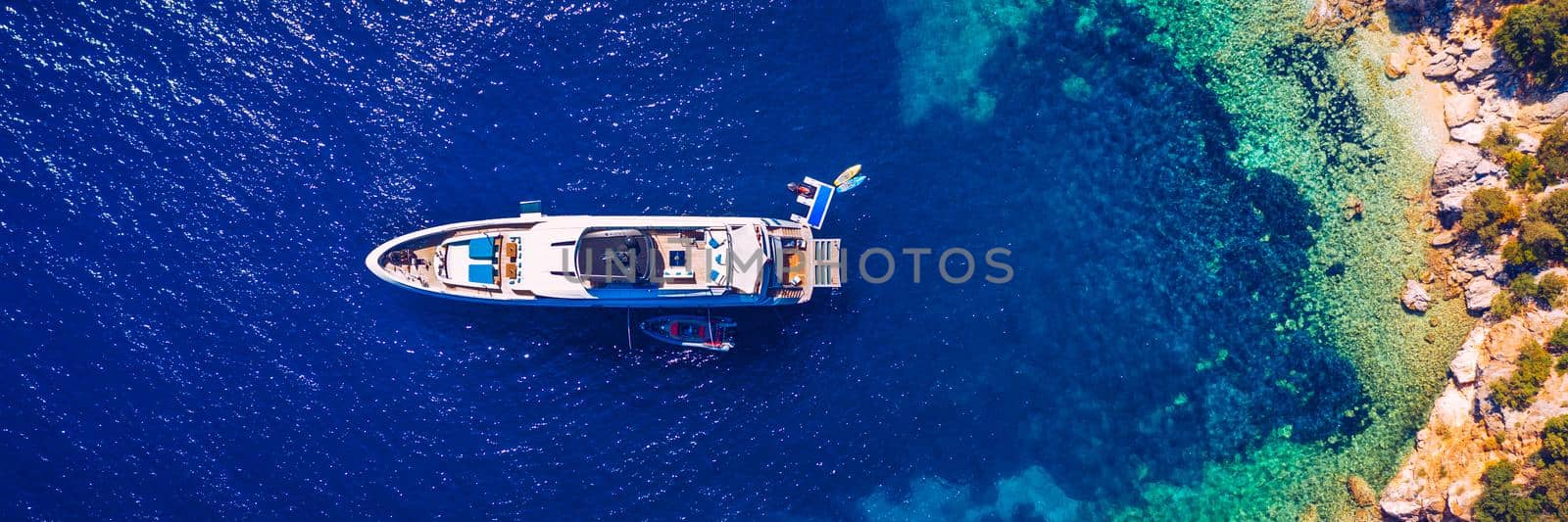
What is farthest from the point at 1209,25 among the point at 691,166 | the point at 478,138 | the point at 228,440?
the point at 228,440

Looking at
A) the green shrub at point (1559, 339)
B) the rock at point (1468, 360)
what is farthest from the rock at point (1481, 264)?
the green shrub at point (1559, 339)

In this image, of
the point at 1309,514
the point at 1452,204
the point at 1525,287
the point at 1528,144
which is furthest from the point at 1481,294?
the point at 1309,514

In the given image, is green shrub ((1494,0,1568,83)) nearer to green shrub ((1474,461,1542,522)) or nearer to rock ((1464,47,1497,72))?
rock ((1464,47,1497,72))

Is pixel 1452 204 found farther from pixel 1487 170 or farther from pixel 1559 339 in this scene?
pixel 1559 339

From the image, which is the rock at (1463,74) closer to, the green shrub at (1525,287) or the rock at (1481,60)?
the rock at (1481,60)

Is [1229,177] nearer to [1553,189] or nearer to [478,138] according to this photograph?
[1553,189]
